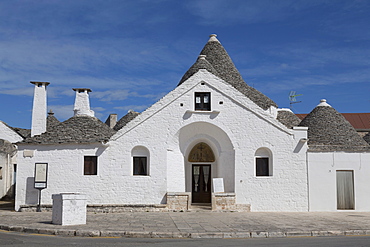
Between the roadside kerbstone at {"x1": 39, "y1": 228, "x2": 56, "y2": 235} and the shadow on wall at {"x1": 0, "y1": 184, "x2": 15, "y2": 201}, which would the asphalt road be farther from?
the shadow on wall at {"x1": 0, "y1": 184, "x2": 15, "y2": 201}

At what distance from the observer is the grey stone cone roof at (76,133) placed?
2089 centimetres

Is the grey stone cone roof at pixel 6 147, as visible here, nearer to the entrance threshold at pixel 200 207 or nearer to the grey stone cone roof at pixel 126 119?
the grey stone cone roof at pixel 126 119

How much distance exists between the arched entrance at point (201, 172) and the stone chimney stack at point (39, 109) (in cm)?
788

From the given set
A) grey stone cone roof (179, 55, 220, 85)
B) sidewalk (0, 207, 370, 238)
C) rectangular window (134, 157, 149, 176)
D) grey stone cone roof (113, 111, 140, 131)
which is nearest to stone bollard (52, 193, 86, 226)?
sidewalk (0, 207, 370, 238)

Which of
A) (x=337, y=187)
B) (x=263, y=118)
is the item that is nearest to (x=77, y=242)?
(x=263, y=118)

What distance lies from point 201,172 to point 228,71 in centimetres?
673

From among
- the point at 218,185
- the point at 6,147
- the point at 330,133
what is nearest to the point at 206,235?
the point at 218,185

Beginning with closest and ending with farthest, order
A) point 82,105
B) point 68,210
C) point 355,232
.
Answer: point 355,232 → point 68,210 → point 82,105

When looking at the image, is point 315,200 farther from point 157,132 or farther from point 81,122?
point 81,122

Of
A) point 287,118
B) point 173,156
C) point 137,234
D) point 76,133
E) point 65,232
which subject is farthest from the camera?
point 287,118

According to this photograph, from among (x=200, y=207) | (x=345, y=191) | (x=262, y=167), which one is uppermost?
(x=262, y=167)

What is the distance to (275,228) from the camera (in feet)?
44.8

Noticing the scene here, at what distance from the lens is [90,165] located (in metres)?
20.9

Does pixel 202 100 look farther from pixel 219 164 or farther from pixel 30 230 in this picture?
pixel 30 230
